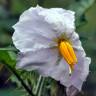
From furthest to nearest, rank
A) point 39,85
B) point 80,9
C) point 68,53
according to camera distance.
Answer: point 80,9 < point 39,85 < point 68,53

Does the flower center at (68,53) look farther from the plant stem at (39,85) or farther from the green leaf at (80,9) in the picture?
the green leaf at (80,9)

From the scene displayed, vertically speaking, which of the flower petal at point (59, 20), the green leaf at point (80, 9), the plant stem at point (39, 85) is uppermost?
the flower petal at point (59, 20)

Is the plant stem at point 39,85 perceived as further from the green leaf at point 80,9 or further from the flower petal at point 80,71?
the green leaf at point 80,9

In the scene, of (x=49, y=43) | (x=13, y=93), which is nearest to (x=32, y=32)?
(x=49, y=43)

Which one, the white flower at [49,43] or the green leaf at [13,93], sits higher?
the white flower at [49,43]

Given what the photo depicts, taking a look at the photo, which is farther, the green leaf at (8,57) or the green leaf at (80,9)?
the green leaf at (80,9)

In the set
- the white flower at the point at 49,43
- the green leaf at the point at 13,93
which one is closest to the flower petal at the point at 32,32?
the white flower at the point at 49,43

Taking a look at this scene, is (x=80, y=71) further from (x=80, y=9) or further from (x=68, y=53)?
(x=80, y=9)

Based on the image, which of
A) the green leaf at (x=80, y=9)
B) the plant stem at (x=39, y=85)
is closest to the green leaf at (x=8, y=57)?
the plant stem at (x=39, y=85)

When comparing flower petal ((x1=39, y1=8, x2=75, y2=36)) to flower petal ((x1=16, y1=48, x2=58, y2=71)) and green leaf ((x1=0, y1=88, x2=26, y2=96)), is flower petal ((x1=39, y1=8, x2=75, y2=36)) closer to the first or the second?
flower petal ((x1=16, y1=48, x2=58, y2=71))
